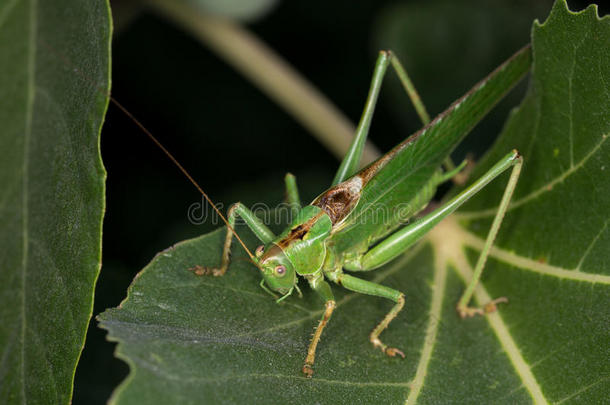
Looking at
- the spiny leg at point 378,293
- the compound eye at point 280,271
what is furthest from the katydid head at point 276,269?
the spiny leg at point 378,293

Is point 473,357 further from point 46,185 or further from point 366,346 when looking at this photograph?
point 46,185

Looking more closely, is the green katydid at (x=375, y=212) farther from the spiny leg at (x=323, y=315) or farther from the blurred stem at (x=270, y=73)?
the blurred stem at (x=270, y=73)

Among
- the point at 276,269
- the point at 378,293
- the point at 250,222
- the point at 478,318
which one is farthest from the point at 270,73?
the point at 478,318

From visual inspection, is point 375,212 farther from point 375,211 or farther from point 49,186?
point 49,186

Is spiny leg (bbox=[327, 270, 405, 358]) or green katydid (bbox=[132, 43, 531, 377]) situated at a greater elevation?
green katydid (bbox=[132, 43, 531, 377])

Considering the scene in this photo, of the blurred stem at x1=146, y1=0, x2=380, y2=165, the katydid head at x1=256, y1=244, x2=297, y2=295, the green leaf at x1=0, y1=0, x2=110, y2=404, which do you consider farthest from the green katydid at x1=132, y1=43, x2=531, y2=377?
the green leaf at x1=0, y1=0, x2=110, y2=404

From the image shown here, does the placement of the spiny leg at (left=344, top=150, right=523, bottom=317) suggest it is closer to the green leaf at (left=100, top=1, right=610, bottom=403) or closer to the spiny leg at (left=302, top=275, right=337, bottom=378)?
Answer: the green leaf at (left=100, top=1, right=610, bottom=403)
